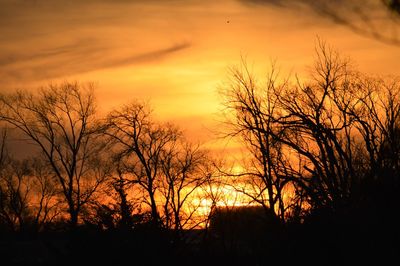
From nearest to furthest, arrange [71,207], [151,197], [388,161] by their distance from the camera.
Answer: [388,161] < [151,197] < [71,207]

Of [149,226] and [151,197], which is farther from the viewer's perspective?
[151,197]

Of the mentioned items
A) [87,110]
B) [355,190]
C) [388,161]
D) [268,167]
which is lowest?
[355,190]

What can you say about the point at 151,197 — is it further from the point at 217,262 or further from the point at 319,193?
the point at 319,193

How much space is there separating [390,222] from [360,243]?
0.95m

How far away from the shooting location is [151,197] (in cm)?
4584

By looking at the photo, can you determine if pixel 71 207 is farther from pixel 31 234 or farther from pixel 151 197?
pixel 151 197

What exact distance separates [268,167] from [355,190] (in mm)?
18710

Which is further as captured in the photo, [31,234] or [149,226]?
[31,234]

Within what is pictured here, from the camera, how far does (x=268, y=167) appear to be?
35219mm

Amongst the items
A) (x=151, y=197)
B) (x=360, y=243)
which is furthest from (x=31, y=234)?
(x=360, y=243)

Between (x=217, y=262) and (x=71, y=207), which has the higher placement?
(x=71, y=207)

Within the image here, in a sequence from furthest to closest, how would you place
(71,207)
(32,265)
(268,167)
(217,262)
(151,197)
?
(71,207)
(151,197)
(268,167)
(32,265)
(217,262)

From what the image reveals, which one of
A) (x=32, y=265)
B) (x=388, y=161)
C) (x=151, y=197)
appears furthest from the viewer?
(x=151, y=197)

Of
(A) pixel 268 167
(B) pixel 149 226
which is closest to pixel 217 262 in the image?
(B) pixel 149 226
